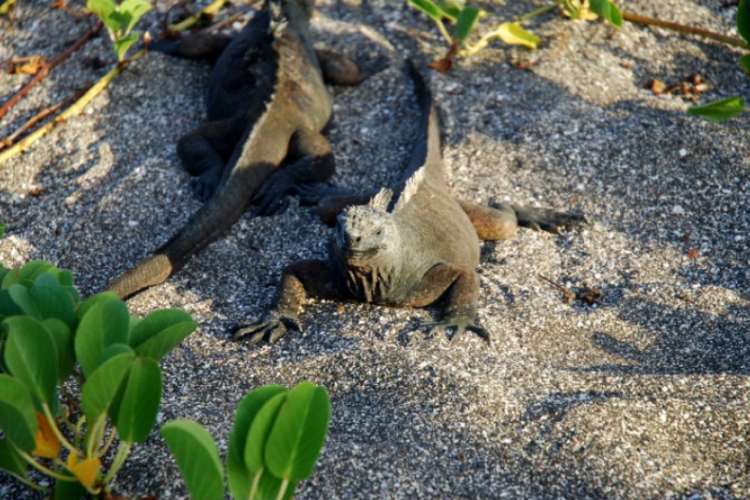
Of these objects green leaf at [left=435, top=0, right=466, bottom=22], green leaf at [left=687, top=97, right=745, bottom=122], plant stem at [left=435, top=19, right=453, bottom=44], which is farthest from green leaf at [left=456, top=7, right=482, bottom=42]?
green leaf at [left=687, top=97, right=745, bottom=122]

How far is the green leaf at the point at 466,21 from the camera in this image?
489cm

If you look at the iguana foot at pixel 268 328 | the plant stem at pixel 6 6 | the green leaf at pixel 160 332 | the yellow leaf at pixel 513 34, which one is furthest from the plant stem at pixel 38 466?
the plant stem at pixel 6 6

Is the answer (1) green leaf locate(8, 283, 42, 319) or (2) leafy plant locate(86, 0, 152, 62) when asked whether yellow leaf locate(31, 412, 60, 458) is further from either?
(2) leafy plant locate(86, 0, 152, 62)

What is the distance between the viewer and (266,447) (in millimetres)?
2104

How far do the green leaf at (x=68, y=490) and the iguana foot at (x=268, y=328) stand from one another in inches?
47.0

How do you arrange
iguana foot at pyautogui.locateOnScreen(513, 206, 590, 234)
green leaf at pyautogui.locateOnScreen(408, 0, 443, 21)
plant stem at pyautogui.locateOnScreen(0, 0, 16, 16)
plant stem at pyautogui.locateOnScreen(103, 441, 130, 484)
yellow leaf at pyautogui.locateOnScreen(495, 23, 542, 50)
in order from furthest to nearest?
1. plant stem at pyautogui.locateOnScreen(0, 0, 16, 16)
2. yellow leaf at pyautogui.locateOnScreen(495, 23, 542, 50)
3. green leaf at pyautogui.locateOnScreen(408, 0, 443, 21)
4. iguana foot at pyautogui.locateOnScreen(513, 206, 590, 234)
5. plant stem at pyautogui.locateOnScreen(103, 441, 130, 484)

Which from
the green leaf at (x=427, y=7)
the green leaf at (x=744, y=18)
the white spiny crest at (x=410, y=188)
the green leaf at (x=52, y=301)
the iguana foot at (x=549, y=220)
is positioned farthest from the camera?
the green leaf at (x=427, y=7)

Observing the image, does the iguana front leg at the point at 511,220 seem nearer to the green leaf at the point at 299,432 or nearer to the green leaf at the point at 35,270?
the green leaf at the point at 35,270

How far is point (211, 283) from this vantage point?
156 inches

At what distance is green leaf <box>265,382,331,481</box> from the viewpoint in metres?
2.11

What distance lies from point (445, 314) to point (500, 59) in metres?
2.32

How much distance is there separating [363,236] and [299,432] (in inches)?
56.4

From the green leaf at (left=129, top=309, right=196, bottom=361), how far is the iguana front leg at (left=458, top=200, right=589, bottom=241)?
211cm

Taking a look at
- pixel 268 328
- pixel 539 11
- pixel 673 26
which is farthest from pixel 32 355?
pixel 673 26
